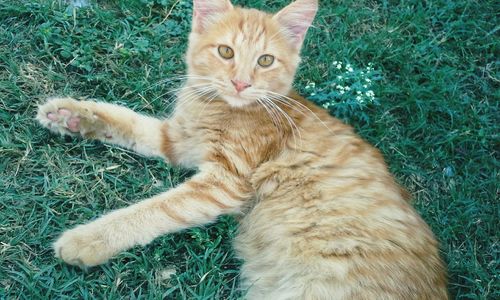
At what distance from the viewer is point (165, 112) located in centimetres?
371

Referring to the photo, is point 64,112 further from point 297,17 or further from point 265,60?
point 297,17

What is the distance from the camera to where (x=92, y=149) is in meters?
3.27

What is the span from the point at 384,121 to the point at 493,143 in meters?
0.81

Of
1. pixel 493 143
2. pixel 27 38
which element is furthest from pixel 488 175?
pixel 27 38

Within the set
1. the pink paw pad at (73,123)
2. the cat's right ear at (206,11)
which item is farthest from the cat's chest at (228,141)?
the pink paw pad at (73,123)

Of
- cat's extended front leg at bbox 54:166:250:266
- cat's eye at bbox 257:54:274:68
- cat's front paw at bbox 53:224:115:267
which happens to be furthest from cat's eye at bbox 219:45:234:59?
cat's front paw at bbox 53:224:115:267

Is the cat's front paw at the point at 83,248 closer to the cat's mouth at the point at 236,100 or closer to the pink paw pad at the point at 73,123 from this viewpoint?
the pink paw pad at the point at 73,123

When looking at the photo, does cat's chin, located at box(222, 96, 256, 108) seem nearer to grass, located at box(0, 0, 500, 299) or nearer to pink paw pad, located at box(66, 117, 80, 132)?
grass, located at box(0, 0, 500, 299)

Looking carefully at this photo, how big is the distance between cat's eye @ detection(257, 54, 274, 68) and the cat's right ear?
388 millimetres

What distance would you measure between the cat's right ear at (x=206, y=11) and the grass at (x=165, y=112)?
0.68 m

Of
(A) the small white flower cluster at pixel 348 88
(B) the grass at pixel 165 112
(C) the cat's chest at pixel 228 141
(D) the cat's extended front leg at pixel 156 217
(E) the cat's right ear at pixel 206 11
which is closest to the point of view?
(D) the cat's extended front leg at pixel 156 217

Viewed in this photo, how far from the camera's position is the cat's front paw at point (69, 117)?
10.5 feet

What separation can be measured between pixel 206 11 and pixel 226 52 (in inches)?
13.1

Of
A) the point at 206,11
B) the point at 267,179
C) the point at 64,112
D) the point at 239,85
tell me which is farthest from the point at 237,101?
the point at 64,112
